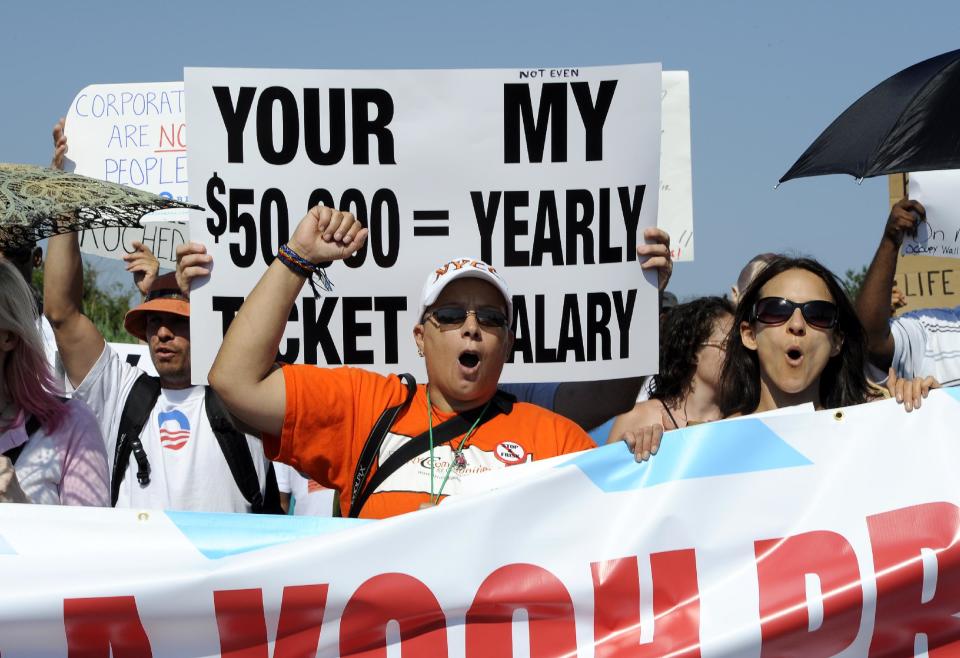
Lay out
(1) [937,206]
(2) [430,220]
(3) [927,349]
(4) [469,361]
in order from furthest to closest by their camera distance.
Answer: (1) [937,206]
(3) [927,349]
(2) [430,220]
(4) [469,361]

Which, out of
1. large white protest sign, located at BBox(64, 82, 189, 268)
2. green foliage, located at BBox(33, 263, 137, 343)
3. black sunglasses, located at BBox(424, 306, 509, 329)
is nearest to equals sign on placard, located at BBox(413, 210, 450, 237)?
black sunglasses, located at BBox(424, 306, 509, 329)

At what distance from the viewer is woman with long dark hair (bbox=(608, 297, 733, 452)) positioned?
477 centimetres

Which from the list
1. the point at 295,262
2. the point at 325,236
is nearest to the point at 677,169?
the point at 325,236

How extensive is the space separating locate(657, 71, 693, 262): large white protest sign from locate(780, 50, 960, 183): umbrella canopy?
127 centimetres

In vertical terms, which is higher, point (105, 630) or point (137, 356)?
point (137, 356)

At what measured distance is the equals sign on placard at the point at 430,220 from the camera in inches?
168

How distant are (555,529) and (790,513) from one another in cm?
64

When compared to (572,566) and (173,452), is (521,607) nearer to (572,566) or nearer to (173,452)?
(572,566)

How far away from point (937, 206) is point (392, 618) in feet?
12.4

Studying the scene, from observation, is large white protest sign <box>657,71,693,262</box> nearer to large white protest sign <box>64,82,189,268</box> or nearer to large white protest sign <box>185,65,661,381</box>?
large white protest sign <box>185,65,661,381</box>

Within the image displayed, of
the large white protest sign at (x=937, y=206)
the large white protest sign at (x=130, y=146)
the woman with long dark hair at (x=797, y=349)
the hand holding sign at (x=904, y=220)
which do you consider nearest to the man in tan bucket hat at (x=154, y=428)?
the large white protest sign at (x=130, y=146)

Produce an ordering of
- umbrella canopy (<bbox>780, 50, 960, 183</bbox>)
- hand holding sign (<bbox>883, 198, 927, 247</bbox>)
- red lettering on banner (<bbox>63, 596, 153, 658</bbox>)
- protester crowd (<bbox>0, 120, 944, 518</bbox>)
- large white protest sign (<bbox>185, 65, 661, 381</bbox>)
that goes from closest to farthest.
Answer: red lettering on banner (<bbox>63, 596, 153, 658</bbox>), protester crowd (<bbox>0, 120, 944, 518</bbox>), large white protest sign (<bbox>185, 65, 661, 381</bbox>), umbrella canopy (<bbox>780, 50, 960, 183</bbox>), hand holding sign (<bbox>883, 198, 927, 247</bbox>)

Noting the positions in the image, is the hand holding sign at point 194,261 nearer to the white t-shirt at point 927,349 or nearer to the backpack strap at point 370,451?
the backpack strap at point 370,451

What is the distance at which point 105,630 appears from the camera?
312 centimetres
